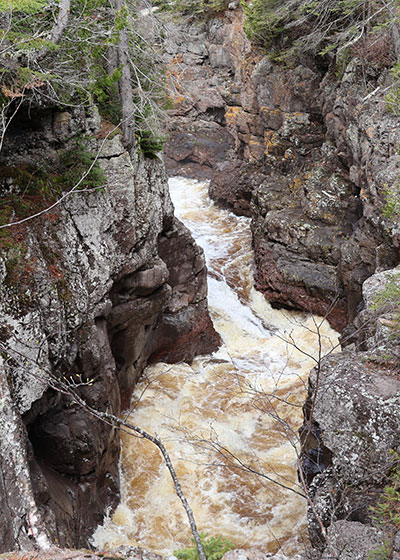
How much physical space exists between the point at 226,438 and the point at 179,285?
534 centimetres

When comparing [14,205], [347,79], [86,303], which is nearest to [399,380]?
[86,303]

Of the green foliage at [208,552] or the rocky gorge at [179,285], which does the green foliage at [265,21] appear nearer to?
the rocky gorge at [179,285]

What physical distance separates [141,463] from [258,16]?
18.8 meters

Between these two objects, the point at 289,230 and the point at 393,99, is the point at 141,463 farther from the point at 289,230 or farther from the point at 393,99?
the point at 393,99

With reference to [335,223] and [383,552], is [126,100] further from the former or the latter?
[383,552]

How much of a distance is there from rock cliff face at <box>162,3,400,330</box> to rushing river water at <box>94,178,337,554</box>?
64.8 inches

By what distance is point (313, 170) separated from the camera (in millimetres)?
18516

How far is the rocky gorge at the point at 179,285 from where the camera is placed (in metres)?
7.03

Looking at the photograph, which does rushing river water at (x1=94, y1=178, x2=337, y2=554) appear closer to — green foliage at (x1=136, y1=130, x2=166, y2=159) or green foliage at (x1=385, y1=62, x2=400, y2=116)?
green foliage at (x1=136, y1=130, x2=166, y2=159)

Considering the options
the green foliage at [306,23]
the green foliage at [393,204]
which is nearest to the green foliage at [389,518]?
the green foliage at [393,204]

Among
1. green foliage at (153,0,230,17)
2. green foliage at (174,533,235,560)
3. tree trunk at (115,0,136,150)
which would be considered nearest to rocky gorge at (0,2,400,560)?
tree trunk at (115,0,136,150)

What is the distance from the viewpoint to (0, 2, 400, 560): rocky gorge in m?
7.03

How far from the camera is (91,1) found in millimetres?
9656

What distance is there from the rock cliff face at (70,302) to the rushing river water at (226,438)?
79cm
